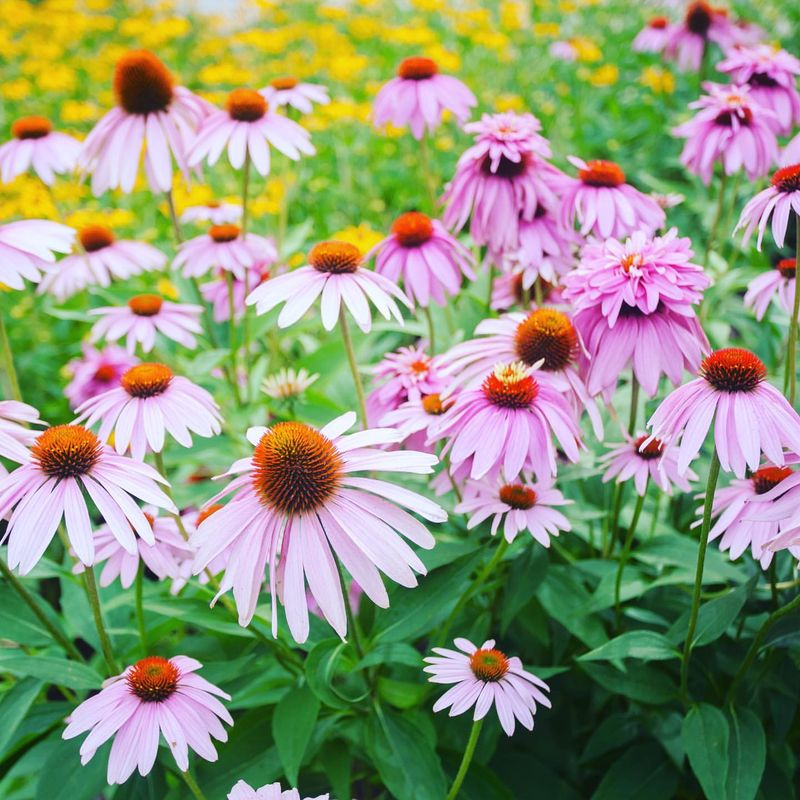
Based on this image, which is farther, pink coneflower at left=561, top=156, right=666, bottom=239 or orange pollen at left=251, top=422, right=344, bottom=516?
pink coneflower at left=561, top=156, right=666, bottom=239

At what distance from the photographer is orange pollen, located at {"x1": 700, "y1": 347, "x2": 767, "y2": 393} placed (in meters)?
0.99

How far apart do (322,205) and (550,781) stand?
258 centimetres

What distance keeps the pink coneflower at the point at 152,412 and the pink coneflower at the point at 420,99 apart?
799 mm

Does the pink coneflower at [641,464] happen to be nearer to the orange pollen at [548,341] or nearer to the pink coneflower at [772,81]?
the orange pollen at [548,341]

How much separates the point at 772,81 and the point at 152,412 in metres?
1.42

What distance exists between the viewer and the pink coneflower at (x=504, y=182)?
1.43 m

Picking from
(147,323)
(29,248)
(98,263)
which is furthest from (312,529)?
(98,263)

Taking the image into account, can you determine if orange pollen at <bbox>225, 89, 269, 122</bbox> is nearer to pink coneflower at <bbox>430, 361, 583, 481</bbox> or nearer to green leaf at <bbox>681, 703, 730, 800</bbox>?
pink coneflower at <bbox>430, 361, 583, 481</bbox>

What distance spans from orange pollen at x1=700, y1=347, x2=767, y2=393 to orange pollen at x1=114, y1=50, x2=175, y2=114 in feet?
4.08

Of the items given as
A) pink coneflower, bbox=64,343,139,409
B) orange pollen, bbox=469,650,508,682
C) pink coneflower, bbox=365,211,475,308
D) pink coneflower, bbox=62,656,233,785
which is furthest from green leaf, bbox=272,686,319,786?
pink coneflower, bbox=64,343,139,409

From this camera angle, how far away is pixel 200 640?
4.98 feet

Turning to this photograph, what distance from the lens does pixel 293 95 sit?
197 cm

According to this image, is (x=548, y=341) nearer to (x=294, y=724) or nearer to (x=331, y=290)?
(x=331, y=290)

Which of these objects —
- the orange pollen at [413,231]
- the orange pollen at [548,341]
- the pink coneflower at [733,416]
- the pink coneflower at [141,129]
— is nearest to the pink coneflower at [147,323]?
the pink coneflower at [141,129]
